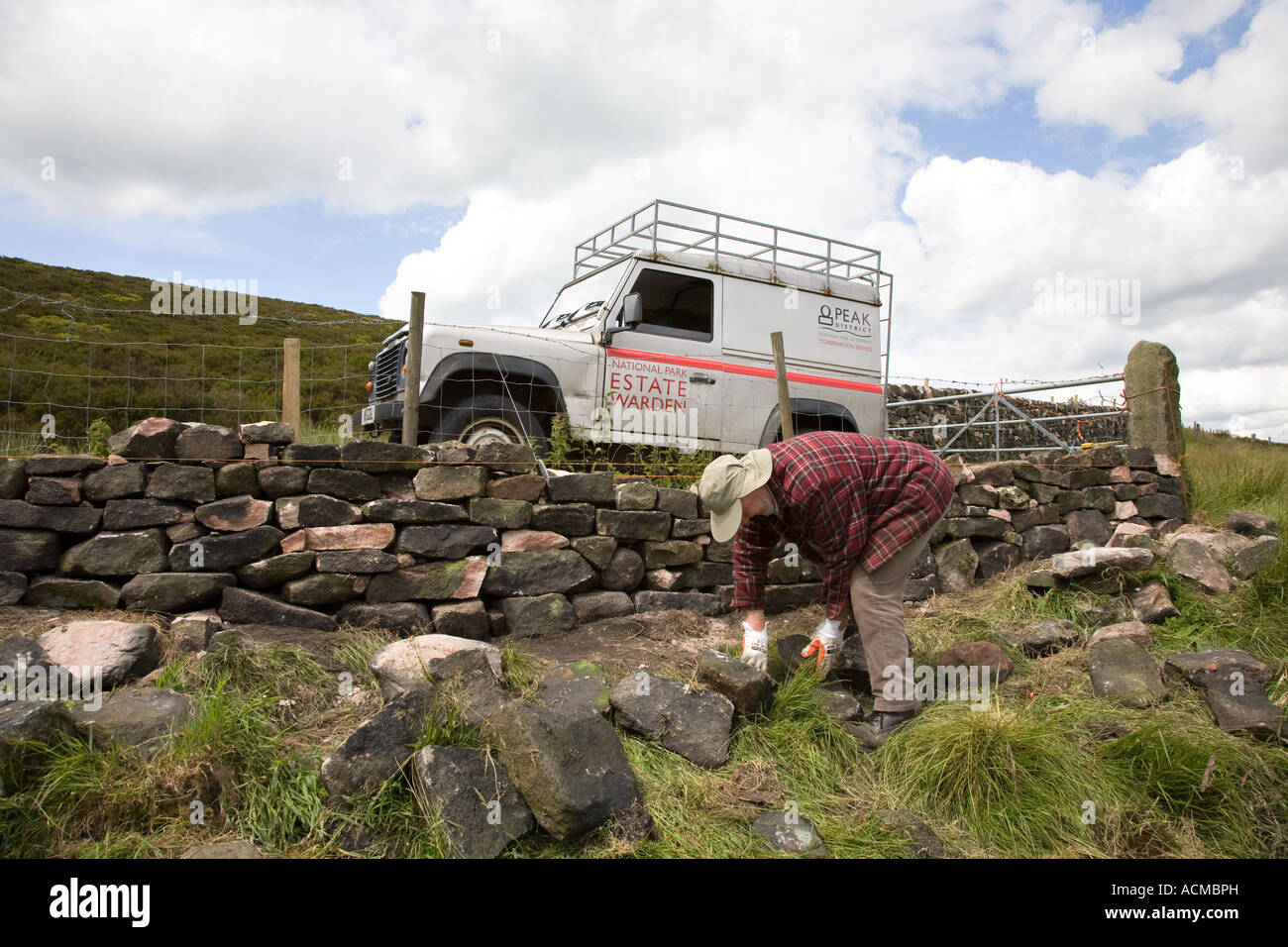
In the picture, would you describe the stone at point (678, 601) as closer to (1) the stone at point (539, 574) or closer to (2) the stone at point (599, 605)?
(2) the stone at point (599, 605)

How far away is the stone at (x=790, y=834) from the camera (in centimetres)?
273

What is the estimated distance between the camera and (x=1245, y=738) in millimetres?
3502

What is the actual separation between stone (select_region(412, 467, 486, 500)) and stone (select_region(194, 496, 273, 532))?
33.3 inches

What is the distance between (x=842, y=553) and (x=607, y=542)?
1.74m

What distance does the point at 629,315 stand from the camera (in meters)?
6.09

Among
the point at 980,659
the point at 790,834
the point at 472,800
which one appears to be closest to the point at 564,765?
the point at 472,800

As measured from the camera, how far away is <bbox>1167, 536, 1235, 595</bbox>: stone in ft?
16.8

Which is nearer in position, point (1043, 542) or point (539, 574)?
point (539, 574)

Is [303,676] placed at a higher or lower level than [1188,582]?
lower

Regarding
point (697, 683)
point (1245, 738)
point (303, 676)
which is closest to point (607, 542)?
point (697, 683)

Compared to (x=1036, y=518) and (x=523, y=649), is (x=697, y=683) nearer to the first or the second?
(x=523, y=649)

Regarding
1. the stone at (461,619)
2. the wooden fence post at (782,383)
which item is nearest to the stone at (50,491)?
the stone at (461,619)

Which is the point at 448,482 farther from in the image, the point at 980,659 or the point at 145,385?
the point at 145,385

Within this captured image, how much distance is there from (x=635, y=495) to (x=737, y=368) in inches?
86.4
